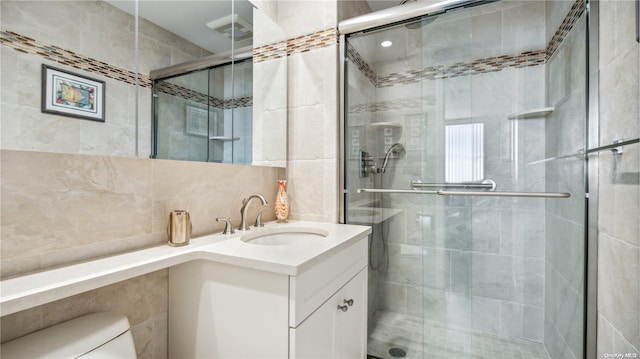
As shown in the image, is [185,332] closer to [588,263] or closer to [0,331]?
[0,331]

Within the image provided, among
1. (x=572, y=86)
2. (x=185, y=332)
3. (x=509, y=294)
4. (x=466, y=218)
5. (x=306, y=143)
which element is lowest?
(x=509, y=294)

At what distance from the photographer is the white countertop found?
0.61 meters

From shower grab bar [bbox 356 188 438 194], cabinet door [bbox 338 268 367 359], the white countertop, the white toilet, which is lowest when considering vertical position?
cabinet door [bbox 338 268 367 359]

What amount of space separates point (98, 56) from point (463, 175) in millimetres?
1915

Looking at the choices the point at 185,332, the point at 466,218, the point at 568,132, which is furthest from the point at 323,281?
the point at 568,132

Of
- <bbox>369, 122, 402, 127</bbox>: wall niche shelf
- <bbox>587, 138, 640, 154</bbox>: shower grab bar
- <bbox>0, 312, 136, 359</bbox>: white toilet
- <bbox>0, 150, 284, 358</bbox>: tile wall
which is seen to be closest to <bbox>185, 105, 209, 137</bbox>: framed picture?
<bbox>0, 150, 284, 358</bbox>: tile wall

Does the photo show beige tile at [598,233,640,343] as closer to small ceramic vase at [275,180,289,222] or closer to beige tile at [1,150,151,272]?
small ceramic vase at [275,180,289,222]

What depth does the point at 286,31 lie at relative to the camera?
178 centimetres

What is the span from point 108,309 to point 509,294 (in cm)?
222

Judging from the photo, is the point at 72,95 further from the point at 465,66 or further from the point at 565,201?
the point at 565,201

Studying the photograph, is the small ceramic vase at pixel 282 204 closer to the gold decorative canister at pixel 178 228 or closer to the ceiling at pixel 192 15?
the gold decorative canister at pixel 178 228

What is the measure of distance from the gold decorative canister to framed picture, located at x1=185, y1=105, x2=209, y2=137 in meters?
0.36

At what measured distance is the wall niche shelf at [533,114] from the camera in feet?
5.63

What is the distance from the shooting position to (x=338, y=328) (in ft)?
3.66
